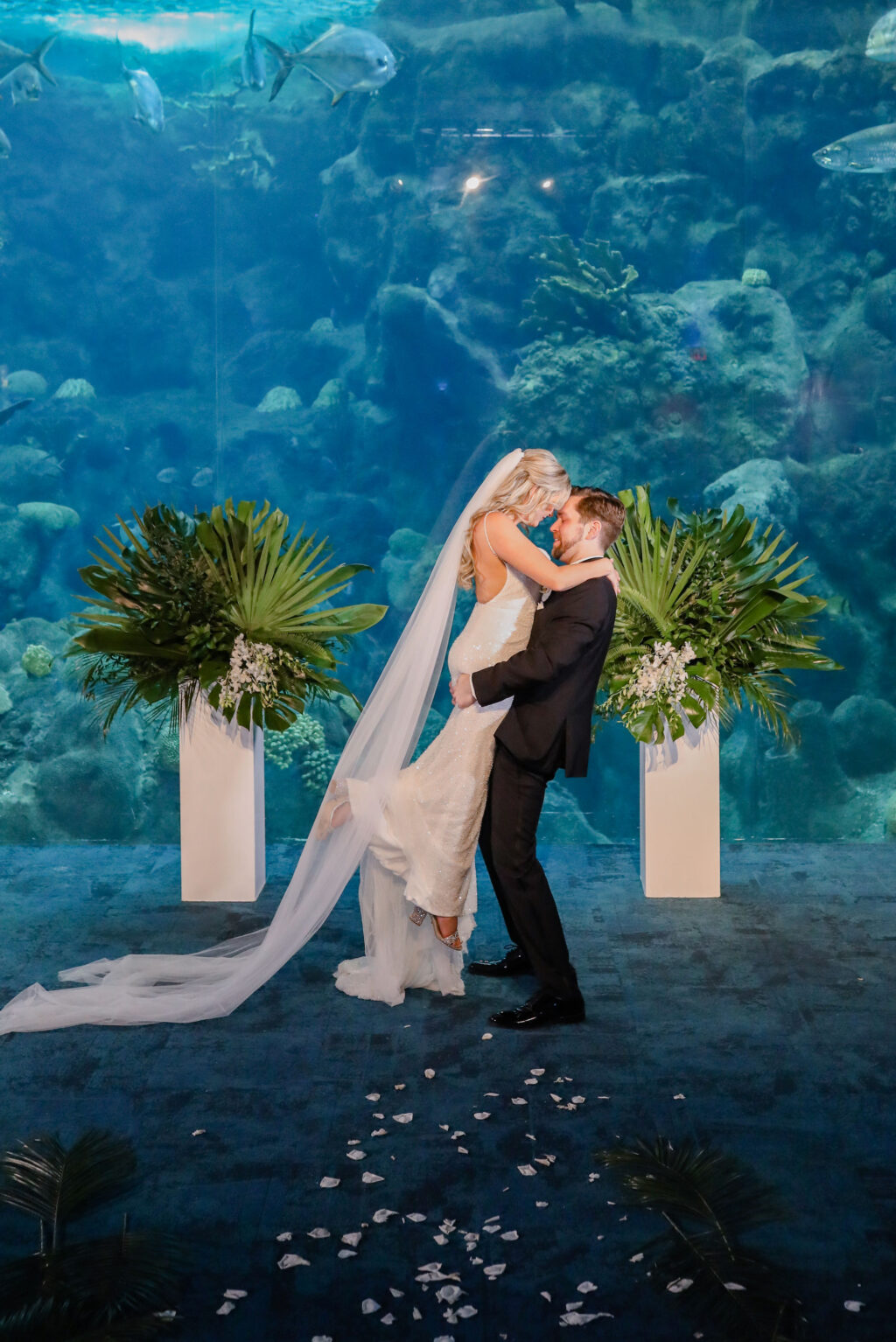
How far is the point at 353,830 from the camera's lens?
4543 mm

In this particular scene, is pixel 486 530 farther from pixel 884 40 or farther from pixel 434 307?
pixel 884 40

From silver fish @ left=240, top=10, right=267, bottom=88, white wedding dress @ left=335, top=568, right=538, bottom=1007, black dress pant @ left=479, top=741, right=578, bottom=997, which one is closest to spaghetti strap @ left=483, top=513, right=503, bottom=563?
white wedding dress @ left=335, top=568, right=538, bottom=1007

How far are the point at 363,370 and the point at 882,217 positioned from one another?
356 cm

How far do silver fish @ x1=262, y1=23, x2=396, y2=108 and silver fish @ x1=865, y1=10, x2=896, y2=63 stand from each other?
10.1 ft

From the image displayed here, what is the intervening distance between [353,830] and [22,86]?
634 cm

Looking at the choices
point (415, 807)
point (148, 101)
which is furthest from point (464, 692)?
point (148, 101)

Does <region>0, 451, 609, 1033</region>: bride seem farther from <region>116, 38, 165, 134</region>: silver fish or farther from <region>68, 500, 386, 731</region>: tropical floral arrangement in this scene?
<region>116, 38, 165, 134</region>: silver fish

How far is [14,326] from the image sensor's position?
8.32m

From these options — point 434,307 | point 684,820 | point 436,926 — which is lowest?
point 436,926

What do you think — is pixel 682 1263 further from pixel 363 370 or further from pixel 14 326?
pixel 14 326

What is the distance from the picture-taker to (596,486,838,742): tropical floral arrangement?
5.77 metres

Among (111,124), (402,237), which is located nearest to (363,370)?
(402,237)

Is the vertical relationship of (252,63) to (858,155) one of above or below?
above

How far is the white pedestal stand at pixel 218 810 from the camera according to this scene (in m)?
6.11
